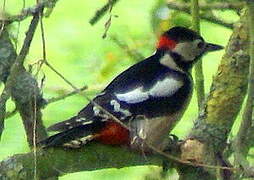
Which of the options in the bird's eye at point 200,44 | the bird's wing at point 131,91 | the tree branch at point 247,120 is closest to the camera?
the tree branch at point 247,120

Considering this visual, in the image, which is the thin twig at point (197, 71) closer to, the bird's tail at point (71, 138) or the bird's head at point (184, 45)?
the bird's head at point (184, 45)

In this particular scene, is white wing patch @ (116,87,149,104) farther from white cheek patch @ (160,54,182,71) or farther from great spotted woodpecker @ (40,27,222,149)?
white cheek patch @ (160,54,182,71)

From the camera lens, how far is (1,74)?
237 cm

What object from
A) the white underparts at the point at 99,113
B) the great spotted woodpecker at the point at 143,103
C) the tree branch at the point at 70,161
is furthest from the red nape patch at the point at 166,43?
the tree branch at the point at 70,161

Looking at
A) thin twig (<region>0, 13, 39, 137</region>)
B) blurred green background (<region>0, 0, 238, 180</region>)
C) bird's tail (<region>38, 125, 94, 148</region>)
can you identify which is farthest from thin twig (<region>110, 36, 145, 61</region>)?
thin twig (<region>0, 13, 39, 137</region>)

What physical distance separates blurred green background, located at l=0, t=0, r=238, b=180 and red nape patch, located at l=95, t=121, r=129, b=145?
0.16 metres

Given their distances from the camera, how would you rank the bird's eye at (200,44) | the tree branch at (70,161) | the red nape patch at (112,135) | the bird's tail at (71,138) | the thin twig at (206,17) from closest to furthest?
the tree branch at (70,161), the bird's tail at (71,138), the red nape patch at (112,135), the thin twig at (206,17), the bird's eye at (200,44)

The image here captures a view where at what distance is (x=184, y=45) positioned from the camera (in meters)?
2.85

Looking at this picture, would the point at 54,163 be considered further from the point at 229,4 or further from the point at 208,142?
the point at 229,4

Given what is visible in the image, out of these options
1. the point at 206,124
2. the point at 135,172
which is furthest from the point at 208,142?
the point at 135,172

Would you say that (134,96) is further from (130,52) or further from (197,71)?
(130,52)

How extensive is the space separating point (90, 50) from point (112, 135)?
1289 mm

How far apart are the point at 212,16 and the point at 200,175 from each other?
0.55 m

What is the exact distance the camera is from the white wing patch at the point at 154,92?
2.59m
